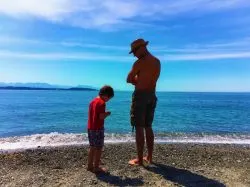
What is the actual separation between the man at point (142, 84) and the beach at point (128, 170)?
805mm

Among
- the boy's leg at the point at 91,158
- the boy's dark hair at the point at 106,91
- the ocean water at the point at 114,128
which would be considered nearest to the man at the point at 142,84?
the boy's dark hair at the point at 106,91

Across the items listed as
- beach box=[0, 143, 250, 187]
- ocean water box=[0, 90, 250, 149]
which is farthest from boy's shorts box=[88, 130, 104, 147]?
ocean water box=[0, 90, 250, 149]

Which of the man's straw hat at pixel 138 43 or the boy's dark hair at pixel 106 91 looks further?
the man's straw hat at pixel 138 43

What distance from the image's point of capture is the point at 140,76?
8602 mm

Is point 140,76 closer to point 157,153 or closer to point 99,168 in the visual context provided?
point 99,168

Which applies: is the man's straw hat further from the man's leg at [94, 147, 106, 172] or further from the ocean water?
the ocean water

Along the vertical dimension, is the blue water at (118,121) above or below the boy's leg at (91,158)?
below

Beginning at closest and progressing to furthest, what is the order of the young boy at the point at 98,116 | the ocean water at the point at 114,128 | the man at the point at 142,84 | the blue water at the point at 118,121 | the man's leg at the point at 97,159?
1. the young boy at the point at 98,116
2. the man's leg at the point at 97,159
3. the man at the point at 142,84
4. the ocean water at the point at 114,128
5. the blue water at the point at 118,121

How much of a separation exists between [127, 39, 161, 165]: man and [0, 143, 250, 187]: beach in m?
0.80

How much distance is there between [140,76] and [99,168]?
2.16m

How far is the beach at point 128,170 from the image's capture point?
25.5 feet

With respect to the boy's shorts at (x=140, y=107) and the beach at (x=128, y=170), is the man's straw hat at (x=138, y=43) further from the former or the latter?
the beach at (x=128, y=170)

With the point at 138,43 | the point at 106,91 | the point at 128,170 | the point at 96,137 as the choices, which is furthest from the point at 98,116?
the point at 138,43

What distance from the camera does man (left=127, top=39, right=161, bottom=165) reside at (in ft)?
28.0
